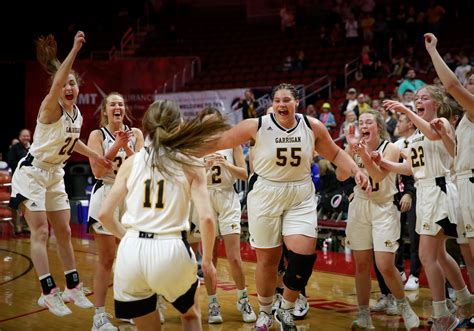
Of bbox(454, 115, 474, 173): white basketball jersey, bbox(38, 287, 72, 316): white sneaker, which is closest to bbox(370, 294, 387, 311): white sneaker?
bbox(454, 115, 474, 173): white basketball jersey

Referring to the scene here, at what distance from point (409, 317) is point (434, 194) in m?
1.19

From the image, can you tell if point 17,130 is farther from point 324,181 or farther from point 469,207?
point 469,207

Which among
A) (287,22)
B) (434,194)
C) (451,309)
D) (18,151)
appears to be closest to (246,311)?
(451,309)

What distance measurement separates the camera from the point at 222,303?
764cm

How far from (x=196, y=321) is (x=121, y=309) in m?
0.49

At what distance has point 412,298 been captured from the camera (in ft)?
25.2

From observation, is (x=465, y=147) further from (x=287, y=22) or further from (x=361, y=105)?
(x=287, y=22)

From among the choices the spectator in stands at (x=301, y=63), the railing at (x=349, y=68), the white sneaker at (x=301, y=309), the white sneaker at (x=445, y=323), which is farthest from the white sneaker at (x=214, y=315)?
the spectator in stands at (x=301, y=63)

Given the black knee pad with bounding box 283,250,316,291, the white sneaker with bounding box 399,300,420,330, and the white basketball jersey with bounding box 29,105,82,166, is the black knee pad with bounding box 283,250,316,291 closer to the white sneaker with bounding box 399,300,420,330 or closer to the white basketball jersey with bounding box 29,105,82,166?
the white sneaker with bounding box 399,300,420,330

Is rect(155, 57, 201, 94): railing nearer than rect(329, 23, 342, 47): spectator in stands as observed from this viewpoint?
No

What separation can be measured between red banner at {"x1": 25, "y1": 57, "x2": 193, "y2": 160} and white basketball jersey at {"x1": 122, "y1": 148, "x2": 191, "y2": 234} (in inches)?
647

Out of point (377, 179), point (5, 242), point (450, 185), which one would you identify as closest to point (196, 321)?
point (377, 179)

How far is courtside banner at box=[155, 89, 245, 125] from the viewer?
59.0 ft

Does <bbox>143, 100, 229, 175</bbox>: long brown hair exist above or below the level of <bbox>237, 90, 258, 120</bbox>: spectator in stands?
below
